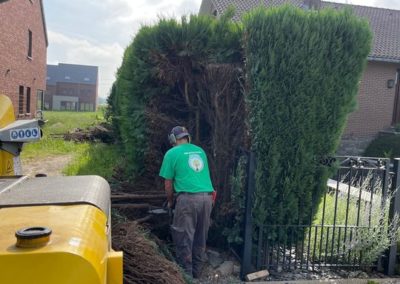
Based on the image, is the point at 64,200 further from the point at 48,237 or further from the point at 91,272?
the point at 91,272

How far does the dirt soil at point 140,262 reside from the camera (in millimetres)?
2955

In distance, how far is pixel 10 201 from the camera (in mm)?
1789

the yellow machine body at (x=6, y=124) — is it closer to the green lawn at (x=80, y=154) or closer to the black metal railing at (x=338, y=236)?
the black metal railing at (x=338, y=236)

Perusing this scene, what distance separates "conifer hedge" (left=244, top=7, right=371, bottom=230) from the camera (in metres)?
4.63

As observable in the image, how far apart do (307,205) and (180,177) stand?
1.67 metres

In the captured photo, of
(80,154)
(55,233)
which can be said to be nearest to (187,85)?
(55,233)

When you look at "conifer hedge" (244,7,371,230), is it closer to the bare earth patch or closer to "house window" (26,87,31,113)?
the bare earth patch

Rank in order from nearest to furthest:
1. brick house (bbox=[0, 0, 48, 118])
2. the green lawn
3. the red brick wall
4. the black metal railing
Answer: the black metal railing
the green lawn
the red brick wall
brick house (bbox=[0, 0, 48, 118])

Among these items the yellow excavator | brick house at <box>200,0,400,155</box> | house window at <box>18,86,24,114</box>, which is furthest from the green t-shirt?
house window at <box>18,86,24,114</box>

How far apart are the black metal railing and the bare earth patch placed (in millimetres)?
6242

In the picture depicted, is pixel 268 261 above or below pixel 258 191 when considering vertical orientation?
below

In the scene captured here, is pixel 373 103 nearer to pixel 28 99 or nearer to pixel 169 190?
pixel 169 190

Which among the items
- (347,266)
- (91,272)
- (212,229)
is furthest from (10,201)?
(347,266)

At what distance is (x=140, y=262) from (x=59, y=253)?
6.52ft
